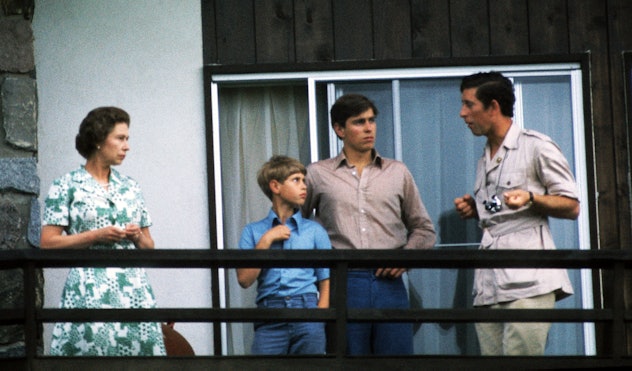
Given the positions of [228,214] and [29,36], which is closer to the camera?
[29,36]

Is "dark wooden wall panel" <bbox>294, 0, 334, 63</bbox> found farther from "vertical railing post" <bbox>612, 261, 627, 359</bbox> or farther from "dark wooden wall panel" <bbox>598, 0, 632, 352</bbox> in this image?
"vertical railing post" <bbox>612, 261, 627, 359</bbox>

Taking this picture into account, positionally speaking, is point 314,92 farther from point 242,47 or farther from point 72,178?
point 72,178

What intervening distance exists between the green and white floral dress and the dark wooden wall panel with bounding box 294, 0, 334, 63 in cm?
236

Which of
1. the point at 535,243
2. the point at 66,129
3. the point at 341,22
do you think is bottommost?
the point at 535,243

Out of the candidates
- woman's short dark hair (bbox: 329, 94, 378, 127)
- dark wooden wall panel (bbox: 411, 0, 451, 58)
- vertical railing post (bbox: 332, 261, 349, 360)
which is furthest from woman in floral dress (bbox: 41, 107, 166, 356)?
dark wooden wall panel (bbox: 411, 0, 451, 58)

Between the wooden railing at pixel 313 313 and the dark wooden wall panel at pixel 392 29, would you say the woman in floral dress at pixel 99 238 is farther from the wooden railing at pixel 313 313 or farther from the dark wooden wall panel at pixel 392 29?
the dark wooden wall panel at pixel 392 29

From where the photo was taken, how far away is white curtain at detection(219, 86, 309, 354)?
8516 mm

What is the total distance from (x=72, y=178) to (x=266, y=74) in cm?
233

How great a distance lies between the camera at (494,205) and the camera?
6.34m

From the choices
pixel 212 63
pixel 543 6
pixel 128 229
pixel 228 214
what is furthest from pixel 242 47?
pixel 128 229

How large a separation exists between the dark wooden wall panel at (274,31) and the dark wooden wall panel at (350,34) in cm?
27

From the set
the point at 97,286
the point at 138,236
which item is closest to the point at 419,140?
the point at 138,236

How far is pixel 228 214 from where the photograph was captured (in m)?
8.52

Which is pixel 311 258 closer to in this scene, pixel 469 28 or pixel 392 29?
pixel 392 29
